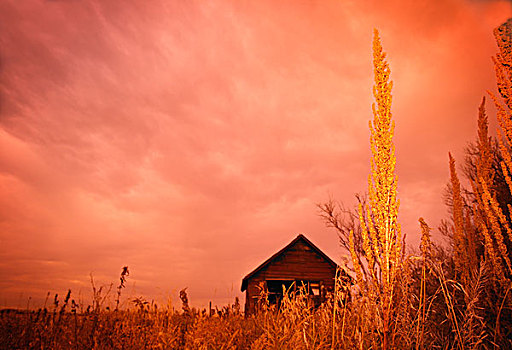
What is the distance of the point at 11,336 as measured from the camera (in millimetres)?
5984

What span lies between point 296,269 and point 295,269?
0.07 metres

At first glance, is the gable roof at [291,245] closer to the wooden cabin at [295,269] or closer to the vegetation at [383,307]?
the wooden cabin at [295,269]

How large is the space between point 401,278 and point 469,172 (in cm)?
1449

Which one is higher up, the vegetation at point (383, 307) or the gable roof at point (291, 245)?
the gable roof at point (291, 245)

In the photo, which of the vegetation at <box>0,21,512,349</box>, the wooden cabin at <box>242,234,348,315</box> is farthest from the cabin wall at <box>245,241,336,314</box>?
the vegetation at <box>0,21,512,349</box>

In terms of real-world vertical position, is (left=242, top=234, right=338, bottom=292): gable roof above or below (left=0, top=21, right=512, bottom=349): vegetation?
above

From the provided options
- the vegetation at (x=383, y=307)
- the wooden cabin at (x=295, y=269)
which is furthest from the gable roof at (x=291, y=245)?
the vegetation at (x=383, y=307)

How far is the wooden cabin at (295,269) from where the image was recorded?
1933 cm

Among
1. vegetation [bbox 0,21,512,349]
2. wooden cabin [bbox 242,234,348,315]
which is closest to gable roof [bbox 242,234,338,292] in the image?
wooden cabin [bbox 242,234,348,315]

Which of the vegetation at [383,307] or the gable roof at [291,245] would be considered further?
the gable roof at [291,245]

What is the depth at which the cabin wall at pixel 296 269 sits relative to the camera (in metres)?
19.4

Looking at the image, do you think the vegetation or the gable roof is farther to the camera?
the gable roof

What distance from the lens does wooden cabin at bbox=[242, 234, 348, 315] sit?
19328 millimetres

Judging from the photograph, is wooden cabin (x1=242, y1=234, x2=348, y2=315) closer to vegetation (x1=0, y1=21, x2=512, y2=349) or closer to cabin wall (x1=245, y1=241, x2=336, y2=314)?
cabin wall (x1=245, y1=241, x2=336, y2=314)
